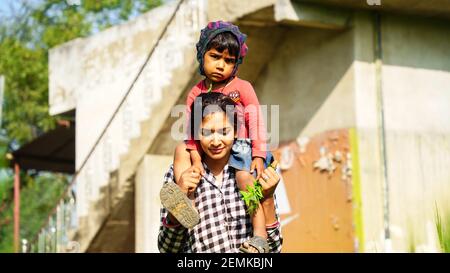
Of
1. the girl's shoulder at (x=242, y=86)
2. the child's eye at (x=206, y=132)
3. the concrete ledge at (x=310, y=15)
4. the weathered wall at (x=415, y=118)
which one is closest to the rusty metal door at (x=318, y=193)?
the weathered wall at (x=415, y=118)

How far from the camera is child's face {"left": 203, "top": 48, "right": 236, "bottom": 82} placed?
12.8 feet

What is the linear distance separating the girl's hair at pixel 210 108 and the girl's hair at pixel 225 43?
0.71ft

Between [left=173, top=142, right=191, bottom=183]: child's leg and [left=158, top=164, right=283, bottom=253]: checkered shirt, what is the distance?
6cm

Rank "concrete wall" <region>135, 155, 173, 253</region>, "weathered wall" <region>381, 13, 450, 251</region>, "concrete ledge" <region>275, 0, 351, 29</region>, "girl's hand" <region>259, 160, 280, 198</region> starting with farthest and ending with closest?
"concrete wall" <region>135, 155, 173, 253</region> < "weathered wall" <region>381, 13, 450, 251</region> < "concrete ledge" <region>275, 0, 351, 29</region> < "girl's hand" <region>259, 160, 280, 198</region>

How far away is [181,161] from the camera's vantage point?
3879 mm

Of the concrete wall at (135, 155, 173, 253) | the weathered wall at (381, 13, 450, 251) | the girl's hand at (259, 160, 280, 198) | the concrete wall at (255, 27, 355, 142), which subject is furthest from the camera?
the concrete wall at (135, 155, 173, 253)

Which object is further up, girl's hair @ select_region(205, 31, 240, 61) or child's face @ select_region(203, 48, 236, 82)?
girl's hair @ select_region(205, 31, 240, 61)

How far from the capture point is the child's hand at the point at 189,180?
369 cm

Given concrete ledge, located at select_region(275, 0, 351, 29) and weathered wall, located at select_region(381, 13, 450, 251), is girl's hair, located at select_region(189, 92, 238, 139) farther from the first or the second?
weathered wall, located at select_region(381, 13, 450, 251)

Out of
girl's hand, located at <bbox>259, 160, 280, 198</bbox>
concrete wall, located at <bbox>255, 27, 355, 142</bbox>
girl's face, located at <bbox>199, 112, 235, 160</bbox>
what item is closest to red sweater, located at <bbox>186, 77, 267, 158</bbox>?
girl's face, located at <bbox>199, 112, 235, 160</bbox>

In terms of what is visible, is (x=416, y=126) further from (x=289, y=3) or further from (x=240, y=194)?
(x=240, y=194)

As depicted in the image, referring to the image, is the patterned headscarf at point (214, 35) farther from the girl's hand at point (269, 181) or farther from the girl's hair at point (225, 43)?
the girl's hand at point (269, 181)

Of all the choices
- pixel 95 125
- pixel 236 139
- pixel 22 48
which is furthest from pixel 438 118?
pixel 22 48

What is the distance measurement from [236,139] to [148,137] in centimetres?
781
